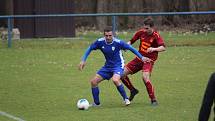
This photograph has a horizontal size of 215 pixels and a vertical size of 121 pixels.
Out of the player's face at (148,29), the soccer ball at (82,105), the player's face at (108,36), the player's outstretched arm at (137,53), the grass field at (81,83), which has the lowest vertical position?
the grass field at (81,83)

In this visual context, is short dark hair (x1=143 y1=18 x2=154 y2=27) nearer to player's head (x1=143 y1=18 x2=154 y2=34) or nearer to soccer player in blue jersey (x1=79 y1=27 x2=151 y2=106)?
player's head (x1=143 y1=18 x2=154 y2=34)

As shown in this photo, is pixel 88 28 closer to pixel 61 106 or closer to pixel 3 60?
pixel 3 60

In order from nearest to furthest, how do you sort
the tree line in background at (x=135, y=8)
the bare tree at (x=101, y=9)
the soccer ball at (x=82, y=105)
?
the soccer ball at (x=82, y=105), the bare tree at (x=101, y=9), the tree line in background at (x=135, y=8)

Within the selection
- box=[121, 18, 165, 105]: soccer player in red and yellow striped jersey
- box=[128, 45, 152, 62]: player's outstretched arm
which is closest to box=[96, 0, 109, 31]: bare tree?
box=[121, 18, 165, 105]: soccer player in red and yellow striped jersey

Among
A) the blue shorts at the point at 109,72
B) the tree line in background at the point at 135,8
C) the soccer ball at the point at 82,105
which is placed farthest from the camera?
the tree line in background at the point at 135,8

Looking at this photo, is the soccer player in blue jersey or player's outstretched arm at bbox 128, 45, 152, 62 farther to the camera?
the soccer player in blue jersey

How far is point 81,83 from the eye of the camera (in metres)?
15.4

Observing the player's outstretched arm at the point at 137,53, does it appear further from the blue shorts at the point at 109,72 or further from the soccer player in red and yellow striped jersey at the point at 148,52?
the blue shorts at the point at 109,72

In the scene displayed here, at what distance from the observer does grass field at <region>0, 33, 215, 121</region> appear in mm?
11258

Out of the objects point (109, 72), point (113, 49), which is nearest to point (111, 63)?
point (109, 72)

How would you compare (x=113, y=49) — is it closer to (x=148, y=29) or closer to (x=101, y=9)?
(x=148, y=29)

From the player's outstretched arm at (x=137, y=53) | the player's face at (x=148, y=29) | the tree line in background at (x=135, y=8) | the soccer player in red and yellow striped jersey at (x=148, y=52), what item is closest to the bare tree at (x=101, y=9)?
the tree line in background at (x=135, y=8)

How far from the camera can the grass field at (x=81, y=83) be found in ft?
36.9

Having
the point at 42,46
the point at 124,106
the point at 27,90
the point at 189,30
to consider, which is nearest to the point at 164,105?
the point at 124,106
